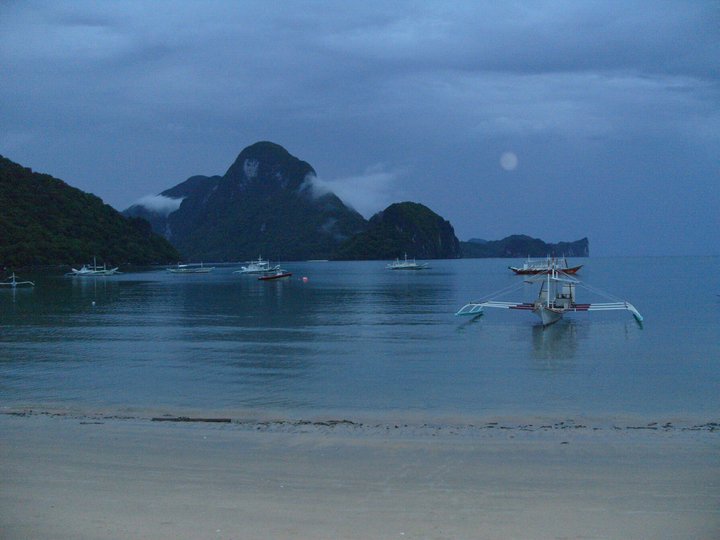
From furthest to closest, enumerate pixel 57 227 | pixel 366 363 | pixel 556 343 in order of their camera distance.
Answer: pixel 57 227, pixel 556 343, pixel 366 363

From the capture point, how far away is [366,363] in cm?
2092

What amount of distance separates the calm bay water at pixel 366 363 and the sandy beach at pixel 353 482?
2861 mm

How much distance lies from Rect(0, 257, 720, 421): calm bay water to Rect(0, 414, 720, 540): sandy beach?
9.39ft

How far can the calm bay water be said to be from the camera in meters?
14.8

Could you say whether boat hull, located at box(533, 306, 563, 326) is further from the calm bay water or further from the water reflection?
the calm bay water

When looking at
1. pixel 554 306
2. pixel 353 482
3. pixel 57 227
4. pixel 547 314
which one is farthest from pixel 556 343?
pixel 57 227

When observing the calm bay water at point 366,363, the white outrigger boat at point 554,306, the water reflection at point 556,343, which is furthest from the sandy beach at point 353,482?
the white outrigger boat at point 554,306

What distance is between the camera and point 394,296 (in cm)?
5559

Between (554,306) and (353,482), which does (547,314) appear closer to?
(554,306)

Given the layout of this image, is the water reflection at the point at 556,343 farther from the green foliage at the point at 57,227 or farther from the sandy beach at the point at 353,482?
the green foliage at the point at 57,227

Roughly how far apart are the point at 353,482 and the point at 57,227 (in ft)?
472

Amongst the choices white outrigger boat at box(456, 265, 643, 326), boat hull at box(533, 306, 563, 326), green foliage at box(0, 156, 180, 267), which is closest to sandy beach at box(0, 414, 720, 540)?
boat hull at box(533, 306, 563, 326)

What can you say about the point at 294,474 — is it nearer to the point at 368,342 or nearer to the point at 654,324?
the point at 368,342

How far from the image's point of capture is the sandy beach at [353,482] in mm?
6918
